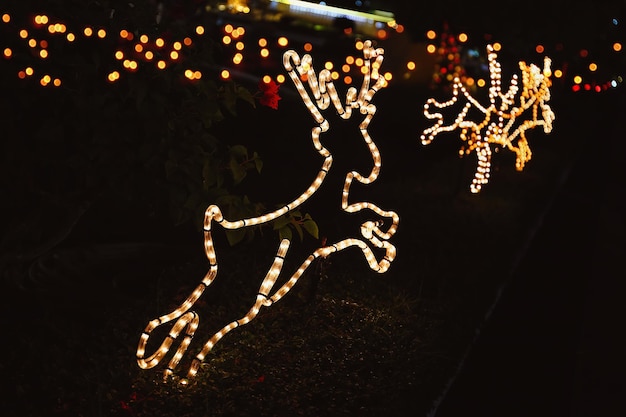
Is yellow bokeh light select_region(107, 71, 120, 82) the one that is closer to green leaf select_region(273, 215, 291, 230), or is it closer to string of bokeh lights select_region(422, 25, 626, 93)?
green leaf select_region(273, 215, 291, 230)

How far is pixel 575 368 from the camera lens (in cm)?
793

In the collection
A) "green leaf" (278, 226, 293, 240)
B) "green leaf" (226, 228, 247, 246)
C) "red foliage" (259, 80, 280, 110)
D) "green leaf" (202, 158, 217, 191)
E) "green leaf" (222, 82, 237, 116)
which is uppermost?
"red foliage" (259, 80, 280, 110)

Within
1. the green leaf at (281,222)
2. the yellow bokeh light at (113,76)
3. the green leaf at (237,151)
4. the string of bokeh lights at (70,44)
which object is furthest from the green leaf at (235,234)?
the yellow bokeh light at (113,76)

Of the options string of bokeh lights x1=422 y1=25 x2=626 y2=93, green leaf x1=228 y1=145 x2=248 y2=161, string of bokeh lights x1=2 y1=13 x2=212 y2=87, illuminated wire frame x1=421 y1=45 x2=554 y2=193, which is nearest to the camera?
string of bokeh lights x1=2 y1=13 x2=212 y2=87

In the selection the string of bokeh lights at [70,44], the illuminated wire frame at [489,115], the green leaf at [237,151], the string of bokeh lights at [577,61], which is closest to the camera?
the string of bokeh lights at [70,44]

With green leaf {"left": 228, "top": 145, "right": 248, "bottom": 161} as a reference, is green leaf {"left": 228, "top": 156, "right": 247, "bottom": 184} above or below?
below

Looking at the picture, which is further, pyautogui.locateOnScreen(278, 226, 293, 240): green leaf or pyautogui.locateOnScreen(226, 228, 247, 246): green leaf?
pyautogui.locateOnScreen(278, 226, 293, 240): green leaf

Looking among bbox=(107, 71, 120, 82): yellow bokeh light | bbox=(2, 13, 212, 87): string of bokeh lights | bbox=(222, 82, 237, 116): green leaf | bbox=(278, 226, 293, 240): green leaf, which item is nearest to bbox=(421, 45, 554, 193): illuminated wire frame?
bbox=(278, 226, 293, 240): green leaf

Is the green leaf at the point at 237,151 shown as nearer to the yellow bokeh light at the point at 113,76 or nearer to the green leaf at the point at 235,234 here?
the green leaf at the point at 235,234

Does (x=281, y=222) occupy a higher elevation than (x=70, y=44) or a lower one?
lower

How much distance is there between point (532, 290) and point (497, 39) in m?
11.4

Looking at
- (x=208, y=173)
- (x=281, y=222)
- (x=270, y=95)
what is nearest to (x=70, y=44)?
(x=208, y=173)

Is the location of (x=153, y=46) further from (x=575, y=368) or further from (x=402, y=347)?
(x=575, y=368)

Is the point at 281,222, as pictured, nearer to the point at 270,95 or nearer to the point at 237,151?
the point at 237,151
